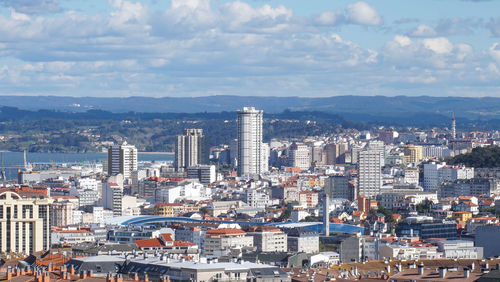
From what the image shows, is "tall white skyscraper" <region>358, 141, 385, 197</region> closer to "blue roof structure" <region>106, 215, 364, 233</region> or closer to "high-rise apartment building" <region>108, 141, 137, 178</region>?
"blue roof structure" <region>106, 215, 364, 233</region>

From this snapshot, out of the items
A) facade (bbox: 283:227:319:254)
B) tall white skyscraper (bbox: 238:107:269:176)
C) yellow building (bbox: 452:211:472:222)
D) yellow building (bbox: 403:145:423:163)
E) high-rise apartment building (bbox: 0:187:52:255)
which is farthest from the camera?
yellow building (bbox: 403:145:423:163)

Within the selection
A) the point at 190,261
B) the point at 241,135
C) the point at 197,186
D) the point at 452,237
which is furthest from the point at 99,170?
the point at 190,261

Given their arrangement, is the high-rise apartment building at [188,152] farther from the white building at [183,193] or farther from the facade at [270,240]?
the facade at [270,240]

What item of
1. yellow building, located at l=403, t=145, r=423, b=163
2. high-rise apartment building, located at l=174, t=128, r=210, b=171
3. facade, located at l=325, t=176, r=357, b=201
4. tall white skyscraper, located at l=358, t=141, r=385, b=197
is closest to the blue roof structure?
tall white skyscraper, located at l=358, t=141, r=385, b=197

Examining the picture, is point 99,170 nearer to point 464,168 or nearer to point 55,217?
point 464,168

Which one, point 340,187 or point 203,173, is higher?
point 203,173

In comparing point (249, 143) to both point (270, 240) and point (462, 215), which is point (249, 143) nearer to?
point (462, 215)

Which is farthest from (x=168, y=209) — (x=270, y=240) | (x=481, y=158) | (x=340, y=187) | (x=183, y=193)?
(x=481, y=158)

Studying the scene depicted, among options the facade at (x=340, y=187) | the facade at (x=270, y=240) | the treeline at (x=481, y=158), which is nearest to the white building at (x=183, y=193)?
the facade at (x=340, y=187)
